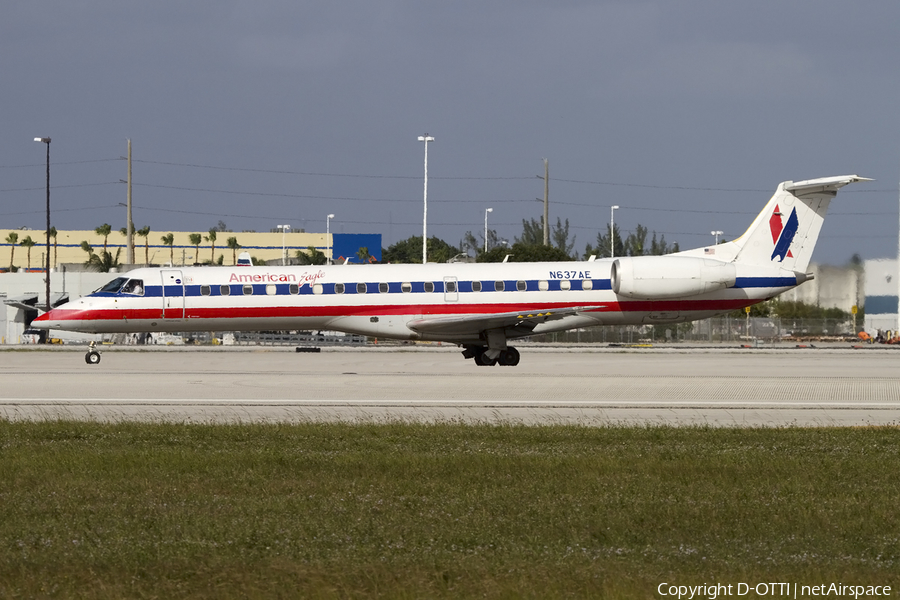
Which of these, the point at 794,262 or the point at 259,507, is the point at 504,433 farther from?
the point at 794,262

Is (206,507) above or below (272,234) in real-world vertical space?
below

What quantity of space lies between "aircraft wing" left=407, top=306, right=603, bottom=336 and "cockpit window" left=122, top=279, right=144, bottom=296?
8037mm

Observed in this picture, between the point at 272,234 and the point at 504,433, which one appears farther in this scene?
the point at 272,234

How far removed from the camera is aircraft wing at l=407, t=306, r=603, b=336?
2831cm

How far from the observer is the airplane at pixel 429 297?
2895cm

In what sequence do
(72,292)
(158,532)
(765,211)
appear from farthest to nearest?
(72,292) → (765,211) → (158,532)

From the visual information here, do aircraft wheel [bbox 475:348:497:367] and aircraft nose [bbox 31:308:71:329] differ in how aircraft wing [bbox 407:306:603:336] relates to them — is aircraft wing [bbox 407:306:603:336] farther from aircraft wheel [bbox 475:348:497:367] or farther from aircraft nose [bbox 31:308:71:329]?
aircraft nose [bbox 31:308:71:329]

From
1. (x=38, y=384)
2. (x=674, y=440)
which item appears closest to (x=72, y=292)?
(x=38, y=384)

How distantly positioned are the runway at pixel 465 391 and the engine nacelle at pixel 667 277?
85.5 inches

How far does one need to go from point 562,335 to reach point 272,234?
8204 cm

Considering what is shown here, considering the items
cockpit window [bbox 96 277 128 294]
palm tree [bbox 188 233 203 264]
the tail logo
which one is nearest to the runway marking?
cockpit window [bbox 96 277 128 294]

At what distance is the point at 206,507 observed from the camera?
8492mm

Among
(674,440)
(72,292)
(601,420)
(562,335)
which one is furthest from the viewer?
(72,292)

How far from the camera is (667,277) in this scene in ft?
95.5
